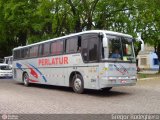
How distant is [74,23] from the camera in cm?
2753

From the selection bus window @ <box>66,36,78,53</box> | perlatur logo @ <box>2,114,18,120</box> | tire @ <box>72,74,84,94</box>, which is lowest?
perlatur logo @ <box>2,114,18,120</box>

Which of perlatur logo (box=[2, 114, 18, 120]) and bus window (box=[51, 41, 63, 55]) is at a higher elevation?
bus window (box=[51, 41, 63, 55])

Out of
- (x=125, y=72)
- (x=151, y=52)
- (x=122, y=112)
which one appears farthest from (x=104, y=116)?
(x=151, y=52)

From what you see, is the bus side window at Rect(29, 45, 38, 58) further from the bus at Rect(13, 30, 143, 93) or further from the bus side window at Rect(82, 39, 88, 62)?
the bus side window at Rect(82, 39, 88, 62)

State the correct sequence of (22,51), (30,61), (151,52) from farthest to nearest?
(151,52)
(22,51)
(30,61)

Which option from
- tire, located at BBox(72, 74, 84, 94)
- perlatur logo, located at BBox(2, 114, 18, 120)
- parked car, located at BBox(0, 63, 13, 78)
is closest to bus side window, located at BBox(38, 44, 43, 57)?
tire, located at BBox(72, 74, 84, 94)

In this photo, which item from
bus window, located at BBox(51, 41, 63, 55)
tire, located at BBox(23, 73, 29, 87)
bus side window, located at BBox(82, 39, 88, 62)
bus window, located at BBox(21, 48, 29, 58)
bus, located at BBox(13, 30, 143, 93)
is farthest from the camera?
bus window, located at BBox(21, 48, 29, 58)

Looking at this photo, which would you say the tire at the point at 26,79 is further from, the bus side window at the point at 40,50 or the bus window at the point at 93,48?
the bus window at the point at 93,48

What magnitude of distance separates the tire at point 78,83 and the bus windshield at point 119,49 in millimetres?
2248

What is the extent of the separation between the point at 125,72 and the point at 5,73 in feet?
60.2

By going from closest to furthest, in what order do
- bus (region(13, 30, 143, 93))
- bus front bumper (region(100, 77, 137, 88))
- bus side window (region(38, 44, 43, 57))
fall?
1. bus front bumper (region(100, 77, 137, 88))
2. bus (region(13, 30, 143, 93))
3. bus side window (region(38, 44, 43, 57))

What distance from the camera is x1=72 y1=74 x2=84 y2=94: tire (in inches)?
612

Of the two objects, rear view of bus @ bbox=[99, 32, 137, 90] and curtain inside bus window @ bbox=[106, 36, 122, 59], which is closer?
rear view of bus @ bbox=[99, 32, 137, 90]

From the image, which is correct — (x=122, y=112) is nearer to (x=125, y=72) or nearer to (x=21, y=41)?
(x=125, y=72)
